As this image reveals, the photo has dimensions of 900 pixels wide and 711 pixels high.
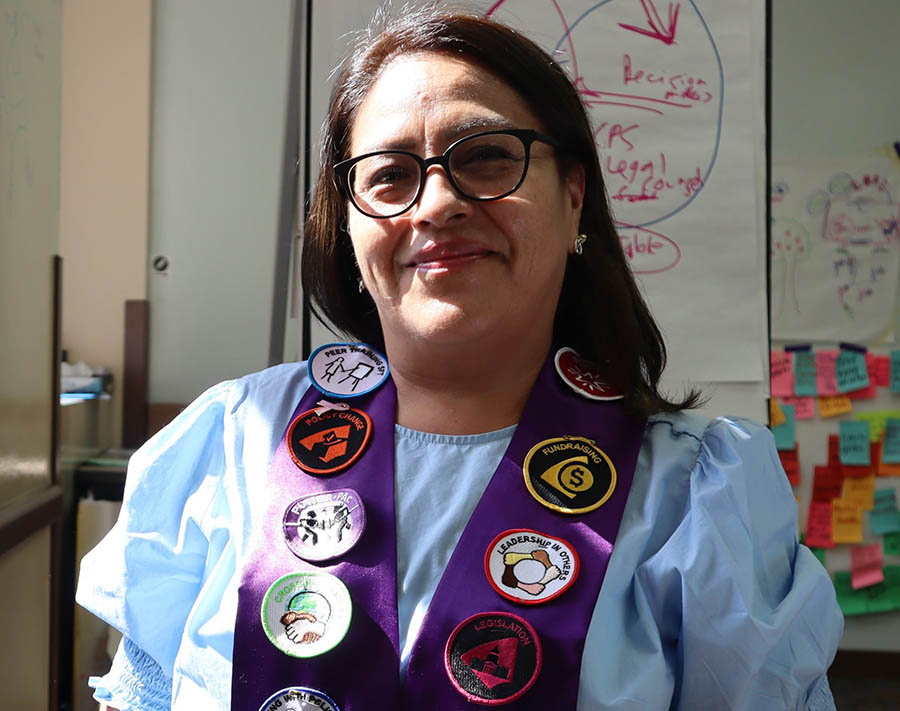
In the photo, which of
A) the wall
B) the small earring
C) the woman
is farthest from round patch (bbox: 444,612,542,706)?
the wall

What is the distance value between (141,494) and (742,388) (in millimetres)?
1292

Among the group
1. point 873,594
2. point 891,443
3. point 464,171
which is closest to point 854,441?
point 891,443

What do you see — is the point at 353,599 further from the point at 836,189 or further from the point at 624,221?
the point at 836,189

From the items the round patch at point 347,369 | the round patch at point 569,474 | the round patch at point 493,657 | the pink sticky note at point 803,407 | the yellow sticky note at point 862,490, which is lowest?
the yellow sticky note at point 862,490

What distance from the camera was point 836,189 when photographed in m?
3.37

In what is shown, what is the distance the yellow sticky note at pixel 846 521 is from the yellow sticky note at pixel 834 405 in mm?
340

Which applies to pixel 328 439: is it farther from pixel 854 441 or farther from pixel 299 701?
pixel 854 441

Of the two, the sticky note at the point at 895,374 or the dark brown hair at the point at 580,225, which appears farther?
Answer: the sticky note at the point at 895,374

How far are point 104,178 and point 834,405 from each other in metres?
2.90

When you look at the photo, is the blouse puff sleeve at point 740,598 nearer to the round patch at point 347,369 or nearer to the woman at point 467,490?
the woman at point 467,490

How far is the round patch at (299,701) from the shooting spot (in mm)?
885

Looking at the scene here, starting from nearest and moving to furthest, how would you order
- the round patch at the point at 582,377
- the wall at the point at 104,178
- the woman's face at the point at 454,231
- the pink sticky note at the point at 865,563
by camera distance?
1. the woman's face at the point at 454,231
2. the round patch at the point at 582,377
3. the wall at the point at 104,178
4. the pink sticky note at the point at 865,563

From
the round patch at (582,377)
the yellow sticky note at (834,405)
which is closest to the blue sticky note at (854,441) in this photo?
the yellow sticky note at (834,405)

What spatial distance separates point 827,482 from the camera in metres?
3.36
